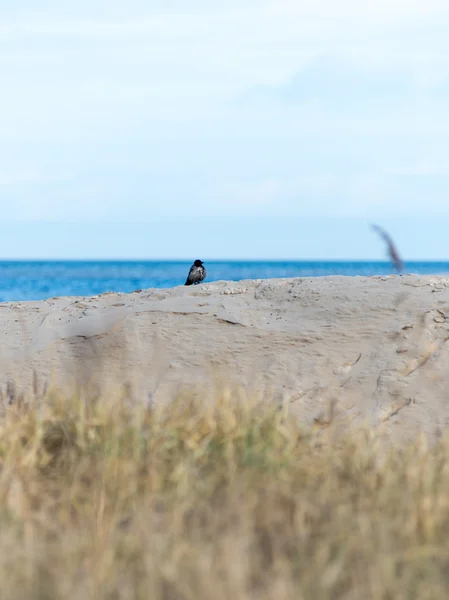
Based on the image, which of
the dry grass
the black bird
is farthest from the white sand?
the dry grass

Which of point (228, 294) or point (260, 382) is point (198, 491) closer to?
point (260, 382)

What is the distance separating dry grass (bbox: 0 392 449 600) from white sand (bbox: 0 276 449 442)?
1448mm

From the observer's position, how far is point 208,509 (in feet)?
9.67

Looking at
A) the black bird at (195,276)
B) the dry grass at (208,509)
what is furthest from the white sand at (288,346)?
the dry grass at (208,509)

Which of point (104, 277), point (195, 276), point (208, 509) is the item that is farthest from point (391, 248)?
point (104, 277)

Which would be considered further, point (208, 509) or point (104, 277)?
point (104, 277)

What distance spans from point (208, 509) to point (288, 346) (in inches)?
114

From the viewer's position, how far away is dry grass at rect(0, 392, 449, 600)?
8.16 ft

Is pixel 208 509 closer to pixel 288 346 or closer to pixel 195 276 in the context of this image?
pixel 288 346

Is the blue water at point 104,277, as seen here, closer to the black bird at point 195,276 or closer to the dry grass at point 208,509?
the black bird at point 195,276

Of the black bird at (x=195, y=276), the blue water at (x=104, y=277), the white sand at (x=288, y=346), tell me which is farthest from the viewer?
the blue water at (x=104, y=277)

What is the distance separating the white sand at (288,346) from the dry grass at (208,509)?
1448 millimetres

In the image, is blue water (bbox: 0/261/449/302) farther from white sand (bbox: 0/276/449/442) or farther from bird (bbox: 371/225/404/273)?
bird (bbox: 371/225/404/273)

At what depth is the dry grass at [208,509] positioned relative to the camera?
2488 millimetres
